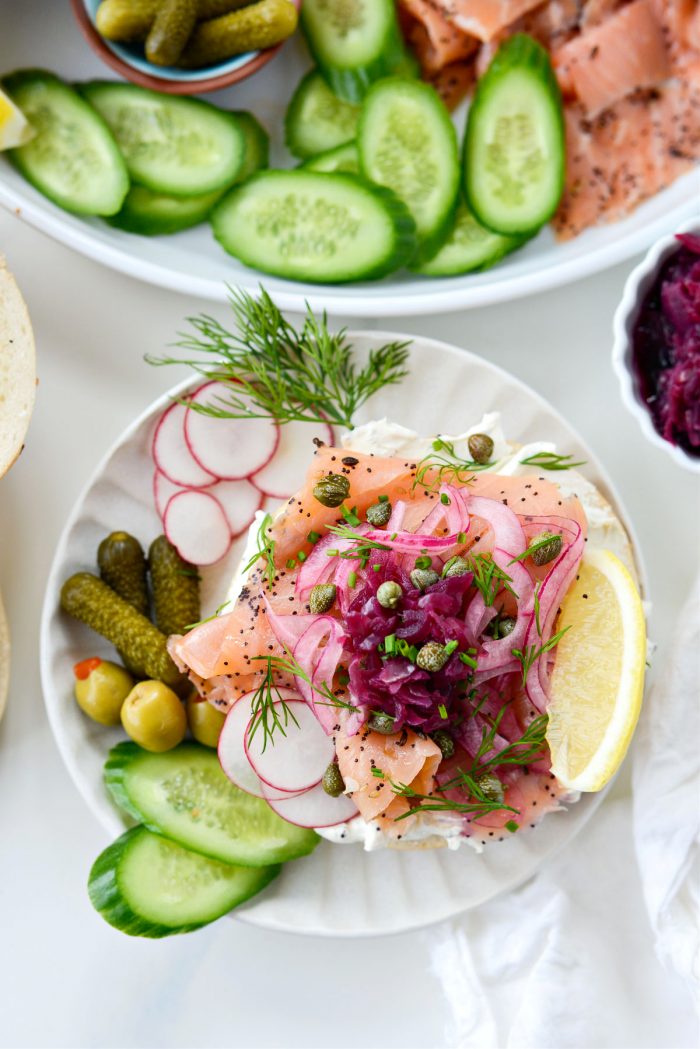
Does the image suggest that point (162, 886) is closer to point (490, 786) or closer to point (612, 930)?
point (490, 786)

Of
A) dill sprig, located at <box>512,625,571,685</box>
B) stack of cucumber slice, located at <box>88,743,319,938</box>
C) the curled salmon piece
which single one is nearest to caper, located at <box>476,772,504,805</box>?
dill sprig, located at <box>512,625,571,685</box>

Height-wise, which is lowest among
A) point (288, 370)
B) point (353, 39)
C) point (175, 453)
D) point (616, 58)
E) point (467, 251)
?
point (175, 453)

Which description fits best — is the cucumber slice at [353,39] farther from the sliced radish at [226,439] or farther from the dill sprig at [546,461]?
the dill sprig at [546,461]

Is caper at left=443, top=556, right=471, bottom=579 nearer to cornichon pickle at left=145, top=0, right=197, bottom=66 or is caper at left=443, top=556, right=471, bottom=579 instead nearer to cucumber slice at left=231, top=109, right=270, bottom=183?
cucumber slice at left=231, top=109, right=270, bottom=183

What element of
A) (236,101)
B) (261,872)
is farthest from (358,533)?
(236,101)

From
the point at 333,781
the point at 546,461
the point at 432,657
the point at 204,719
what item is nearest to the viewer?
the point at 432,657

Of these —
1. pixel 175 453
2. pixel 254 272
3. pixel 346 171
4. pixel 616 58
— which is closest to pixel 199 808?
pixel 175 453
